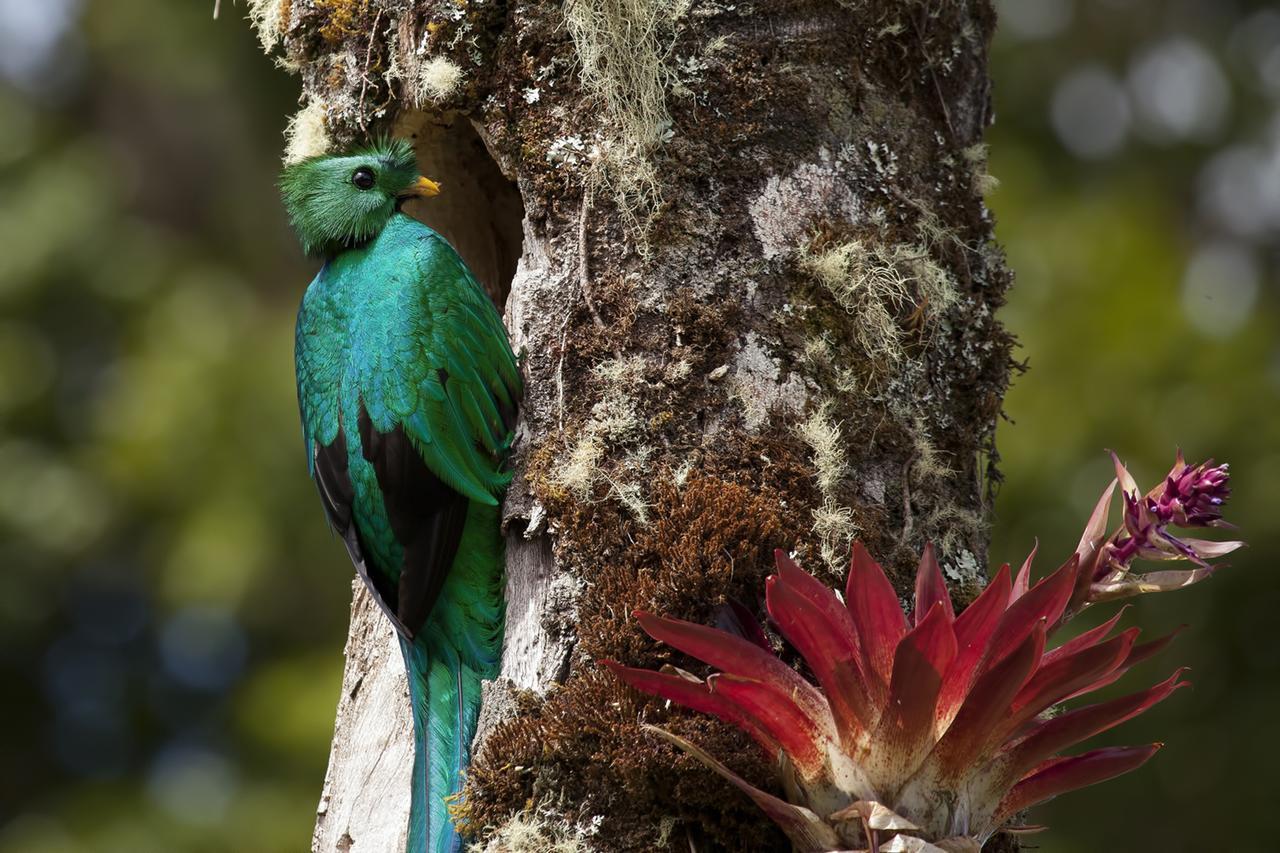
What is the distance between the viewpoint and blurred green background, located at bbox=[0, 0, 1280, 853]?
18.2ft

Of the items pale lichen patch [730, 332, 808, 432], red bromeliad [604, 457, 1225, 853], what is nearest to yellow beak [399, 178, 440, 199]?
pale lichen patch [730, 332, 808, 432]

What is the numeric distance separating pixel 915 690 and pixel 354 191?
1.80m

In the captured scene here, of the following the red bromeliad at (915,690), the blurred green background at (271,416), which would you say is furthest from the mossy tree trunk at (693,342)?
the blurred green background at (271,416)

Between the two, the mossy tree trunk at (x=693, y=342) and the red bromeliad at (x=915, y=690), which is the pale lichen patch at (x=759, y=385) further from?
the red bromeliad at (x=915, y=690)

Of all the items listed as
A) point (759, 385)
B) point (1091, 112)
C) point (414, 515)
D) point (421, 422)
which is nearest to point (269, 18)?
point (421, 422)

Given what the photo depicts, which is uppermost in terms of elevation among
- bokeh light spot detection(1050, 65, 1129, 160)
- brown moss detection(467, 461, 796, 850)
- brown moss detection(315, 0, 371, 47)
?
bokeh light spot detection(1050, 65, 1129, 160)

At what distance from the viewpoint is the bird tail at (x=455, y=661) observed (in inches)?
106

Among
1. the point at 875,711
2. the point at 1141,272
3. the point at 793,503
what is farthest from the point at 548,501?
the point at 1141,272

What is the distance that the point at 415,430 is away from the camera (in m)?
2.89

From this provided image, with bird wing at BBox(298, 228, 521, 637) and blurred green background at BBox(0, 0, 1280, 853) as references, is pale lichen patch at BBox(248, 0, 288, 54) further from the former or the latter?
blurred green background at BBox(0, 0, 1280, 853)

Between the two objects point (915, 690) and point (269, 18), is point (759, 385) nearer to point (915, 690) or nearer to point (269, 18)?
point (915, 690)

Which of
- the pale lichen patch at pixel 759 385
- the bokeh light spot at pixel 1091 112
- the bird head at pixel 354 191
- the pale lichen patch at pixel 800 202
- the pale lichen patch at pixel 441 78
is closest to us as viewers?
the pale lichen patch at pixel 759 385

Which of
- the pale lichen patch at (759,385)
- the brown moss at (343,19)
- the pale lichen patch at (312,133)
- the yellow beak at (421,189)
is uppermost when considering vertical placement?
the brown moss at (343,19)

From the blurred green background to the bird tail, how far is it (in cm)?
311
